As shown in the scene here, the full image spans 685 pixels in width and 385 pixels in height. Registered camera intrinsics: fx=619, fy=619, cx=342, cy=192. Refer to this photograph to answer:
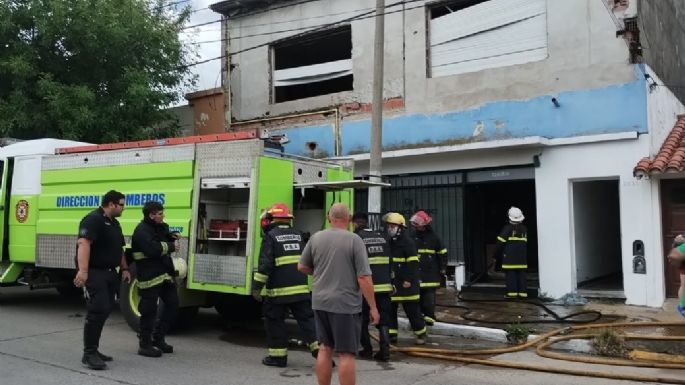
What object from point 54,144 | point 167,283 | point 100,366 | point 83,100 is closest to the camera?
point 100,366

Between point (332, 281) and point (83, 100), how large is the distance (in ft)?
33.4

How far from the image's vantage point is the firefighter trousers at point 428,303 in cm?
816

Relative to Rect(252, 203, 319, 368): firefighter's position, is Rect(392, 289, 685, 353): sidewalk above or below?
below

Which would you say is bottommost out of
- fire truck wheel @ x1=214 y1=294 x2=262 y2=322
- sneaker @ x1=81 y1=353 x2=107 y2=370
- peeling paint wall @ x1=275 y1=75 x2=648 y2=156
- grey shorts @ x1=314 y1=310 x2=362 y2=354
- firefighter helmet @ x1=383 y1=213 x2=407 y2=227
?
sneaker @ x1=81 y1=353 x2=107 y2=370

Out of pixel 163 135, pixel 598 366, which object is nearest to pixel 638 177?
pixel 598 366

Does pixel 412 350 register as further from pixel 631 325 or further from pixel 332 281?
pixel 631 325

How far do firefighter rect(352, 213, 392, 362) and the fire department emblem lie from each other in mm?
5641

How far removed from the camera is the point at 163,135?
15336 mm

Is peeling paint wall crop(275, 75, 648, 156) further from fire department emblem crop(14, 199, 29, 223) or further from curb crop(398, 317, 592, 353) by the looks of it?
fire department emblem crop(14, 199, 29, 223)

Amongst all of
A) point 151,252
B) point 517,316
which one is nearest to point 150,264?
point 151,252

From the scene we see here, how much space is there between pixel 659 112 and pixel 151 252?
8872 mm

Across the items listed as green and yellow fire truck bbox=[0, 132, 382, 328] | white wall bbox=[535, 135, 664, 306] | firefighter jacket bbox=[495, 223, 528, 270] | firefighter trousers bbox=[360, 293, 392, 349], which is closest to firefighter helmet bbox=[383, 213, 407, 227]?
green and yellow fire truck bbox=[0, 132, 382, 328]

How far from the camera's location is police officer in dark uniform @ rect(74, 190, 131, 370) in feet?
19.7

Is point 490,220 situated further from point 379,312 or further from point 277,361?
point 277,361
